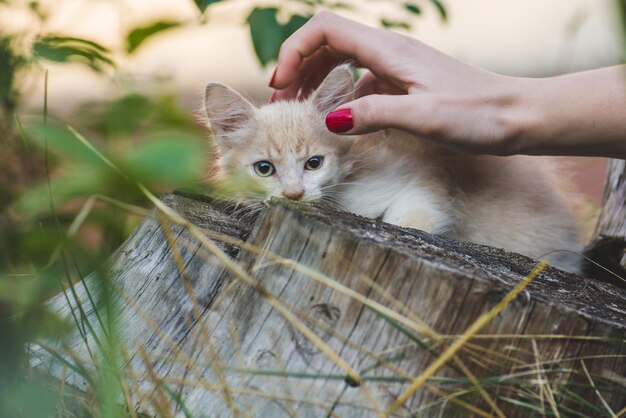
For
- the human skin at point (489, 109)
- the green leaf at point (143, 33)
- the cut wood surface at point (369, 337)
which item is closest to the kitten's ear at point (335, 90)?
the human skin at point (489, 109)

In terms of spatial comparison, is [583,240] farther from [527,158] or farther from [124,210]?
[124,210]

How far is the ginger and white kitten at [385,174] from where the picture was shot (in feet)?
5.83

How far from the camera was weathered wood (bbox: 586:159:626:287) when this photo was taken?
1.91 metres

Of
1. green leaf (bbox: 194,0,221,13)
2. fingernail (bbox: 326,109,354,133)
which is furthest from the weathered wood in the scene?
green leaf (bbox: 194,0,221,13)

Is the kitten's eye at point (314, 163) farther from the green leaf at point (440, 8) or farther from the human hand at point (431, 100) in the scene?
the green leaf at point (440, 8)

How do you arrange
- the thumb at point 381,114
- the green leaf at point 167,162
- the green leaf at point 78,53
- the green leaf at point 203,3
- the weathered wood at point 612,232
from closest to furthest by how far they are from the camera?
the green leaf at point 167,162 → the green leaf at point 78,53 → the thumb at point 381,114 → the green leaf at point 203,3 → the weathered wood at point 612,232

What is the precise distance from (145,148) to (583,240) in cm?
196

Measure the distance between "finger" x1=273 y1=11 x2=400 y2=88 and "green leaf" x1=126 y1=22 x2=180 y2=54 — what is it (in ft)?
3.26

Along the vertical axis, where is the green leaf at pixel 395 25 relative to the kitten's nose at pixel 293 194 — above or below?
above

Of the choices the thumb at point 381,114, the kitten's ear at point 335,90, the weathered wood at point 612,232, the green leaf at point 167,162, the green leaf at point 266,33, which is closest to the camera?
the green leaf at point 167,162

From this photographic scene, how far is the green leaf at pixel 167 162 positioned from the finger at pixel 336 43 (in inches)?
48.0

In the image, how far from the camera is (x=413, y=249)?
104 centimetres

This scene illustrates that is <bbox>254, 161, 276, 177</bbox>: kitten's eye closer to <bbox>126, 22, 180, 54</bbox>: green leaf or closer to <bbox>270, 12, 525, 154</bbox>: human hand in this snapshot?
<bbox>270, 12, 525, 154</bbox>: human hand

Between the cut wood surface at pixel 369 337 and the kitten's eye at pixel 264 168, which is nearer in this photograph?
the cut wood surface at pixel 369 337
